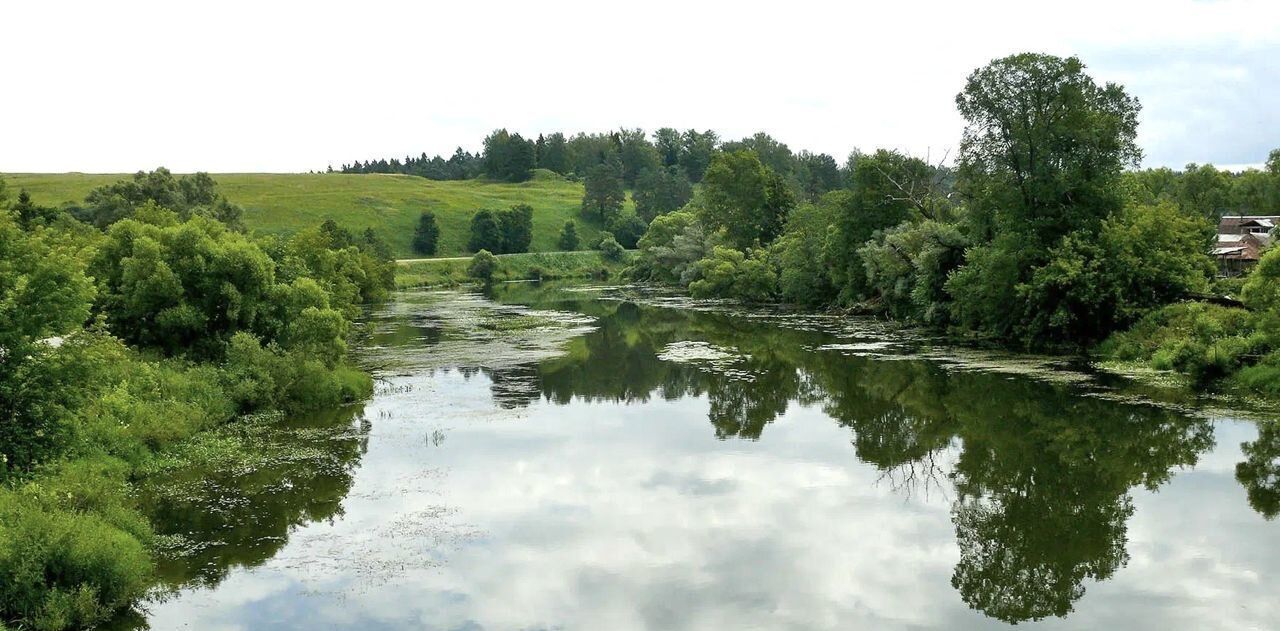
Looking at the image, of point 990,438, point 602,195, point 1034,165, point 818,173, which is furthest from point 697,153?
point 990,438

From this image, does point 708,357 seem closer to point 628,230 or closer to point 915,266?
point 915,266

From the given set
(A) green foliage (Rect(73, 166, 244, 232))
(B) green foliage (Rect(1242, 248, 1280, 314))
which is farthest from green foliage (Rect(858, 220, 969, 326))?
(A) green foliage (Rect(73, 166, 244, 232))

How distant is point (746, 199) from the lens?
82.2 m

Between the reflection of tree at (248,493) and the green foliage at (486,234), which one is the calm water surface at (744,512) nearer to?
the reflection of tree at (248,493)

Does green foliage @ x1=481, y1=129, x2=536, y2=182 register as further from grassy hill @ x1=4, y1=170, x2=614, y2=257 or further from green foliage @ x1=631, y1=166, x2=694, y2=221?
green foliage @ x1=631, y1=166, x2=694, y2=221

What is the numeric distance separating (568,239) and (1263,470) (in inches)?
4369

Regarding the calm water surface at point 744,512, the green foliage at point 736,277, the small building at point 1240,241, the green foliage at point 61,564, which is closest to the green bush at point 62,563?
the green foliage at point 61,564

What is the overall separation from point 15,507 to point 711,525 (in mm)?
11034

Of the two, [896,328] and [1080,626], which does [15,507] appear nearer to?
[1080,626]

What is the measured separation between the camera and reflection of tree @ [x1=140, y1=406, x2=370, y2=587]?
52.9ft

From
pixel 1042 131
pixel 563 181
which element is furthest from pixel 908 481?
pixel 563 181

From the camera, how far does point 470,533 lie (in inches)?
677

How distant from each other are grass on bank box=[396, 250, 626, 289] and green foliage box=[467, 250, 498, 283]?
0.66 metres

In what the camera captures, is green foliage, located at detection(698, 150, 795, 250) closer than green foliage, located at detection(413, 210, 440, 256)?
Yes
